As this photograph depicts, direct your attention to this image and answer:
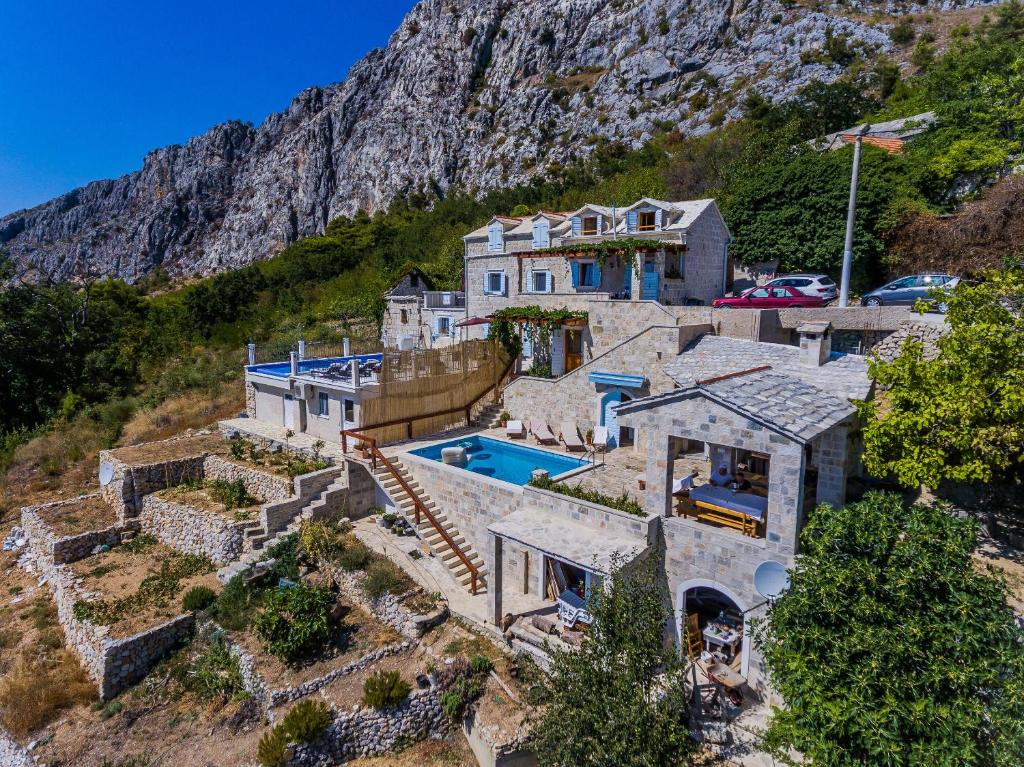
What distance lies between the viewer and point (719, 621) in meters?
11.8

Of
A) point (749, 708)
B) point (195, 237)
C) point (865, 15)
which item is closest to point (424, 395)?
point (749, 708)

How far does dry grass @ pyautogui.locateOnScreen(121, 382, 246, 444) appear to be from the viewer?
27578 millimetres

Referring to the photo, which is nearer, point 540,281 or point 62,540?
point 62,540

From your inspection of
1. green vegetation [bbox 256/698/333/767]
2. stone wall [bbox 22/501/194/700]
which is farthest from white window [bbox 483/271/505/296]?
green vegetation [bbox 256/698/333/767]

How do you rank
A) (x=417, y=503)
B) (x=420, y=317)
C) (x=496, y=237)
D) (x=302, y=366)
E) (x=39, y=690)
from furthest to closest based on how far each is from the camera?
(x=420, y=317) < (x=496, y=237) < (x=302, y=366) < (x=417, y=503) < (x=39, y=690)

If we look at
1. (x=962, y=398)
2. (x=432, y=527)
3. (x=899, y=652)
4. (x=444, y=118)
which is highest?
(x=444, y=118)

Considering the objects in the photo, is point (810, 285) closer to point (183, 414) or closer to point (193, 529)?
point (193, 529)

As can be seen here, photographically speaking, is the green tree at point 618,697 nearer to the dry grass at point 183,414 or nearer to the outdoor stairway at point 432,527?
the outdoor stairway at point 432,527

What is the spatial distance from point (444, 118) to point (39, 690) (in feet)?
309

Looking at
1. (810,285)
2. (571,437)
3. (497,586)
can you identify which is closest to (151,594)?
(497,586)

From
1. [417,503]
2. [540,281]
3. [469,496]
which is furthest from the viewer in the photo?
[540,281]

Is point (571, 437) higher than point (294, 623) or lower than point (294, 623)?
higher

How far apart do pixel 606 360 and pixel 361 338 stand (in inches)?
943

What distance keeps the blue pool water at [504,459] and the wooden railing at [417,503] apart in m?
1.45
